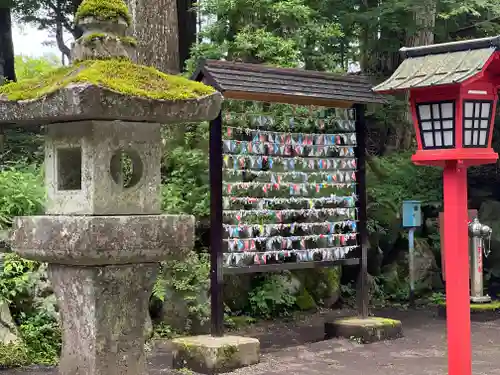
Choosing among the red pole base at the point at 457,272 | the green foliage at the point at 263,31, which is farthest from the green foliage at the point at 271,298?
the red pole base at the point at 457,272

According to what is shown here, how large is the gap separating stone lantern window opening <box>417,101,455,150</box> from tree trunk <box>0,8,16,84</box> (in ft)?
43.7

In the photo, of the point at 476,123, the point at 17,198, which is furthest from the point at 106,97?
the point at 17,198

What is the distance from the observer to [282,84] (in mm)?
9562

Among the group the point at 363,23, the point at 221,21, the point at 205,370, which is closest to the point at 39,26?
the point at 221,21

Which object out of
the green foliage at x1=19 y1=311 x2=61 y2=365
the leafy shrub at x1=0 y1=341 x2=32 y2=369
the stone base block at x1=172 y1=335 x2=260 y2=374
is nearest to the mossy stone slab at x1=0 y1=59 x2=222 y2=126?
the stone base block at x1=172 y1=335 x2=260 y2=374

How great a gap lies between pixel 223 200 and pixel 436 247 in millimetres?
7456

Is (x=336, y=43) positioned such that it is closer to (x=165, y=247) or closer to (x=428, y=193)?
(x=428, y=193)

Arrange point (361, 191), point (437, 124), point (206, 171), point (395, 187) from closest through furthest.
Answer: point (437, 124) → point (361, 191) → point (206, 171) → point (395, 187)

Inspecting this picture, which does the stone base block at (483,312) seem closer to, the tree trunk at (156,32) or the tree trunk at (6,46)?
the tree trunk at (156,32)

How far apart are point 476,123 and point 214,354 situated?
4.02m

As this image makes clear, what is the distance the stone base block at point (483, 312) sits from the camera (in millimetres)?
12383

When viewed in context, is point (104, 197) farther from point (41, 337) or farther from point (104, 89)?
point (41, 337)

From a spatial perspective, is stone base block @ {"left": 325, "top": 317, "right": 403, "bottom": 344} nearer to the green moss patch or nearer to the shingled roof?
the shingled roof

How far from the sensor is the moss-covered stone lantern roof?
5.55m
